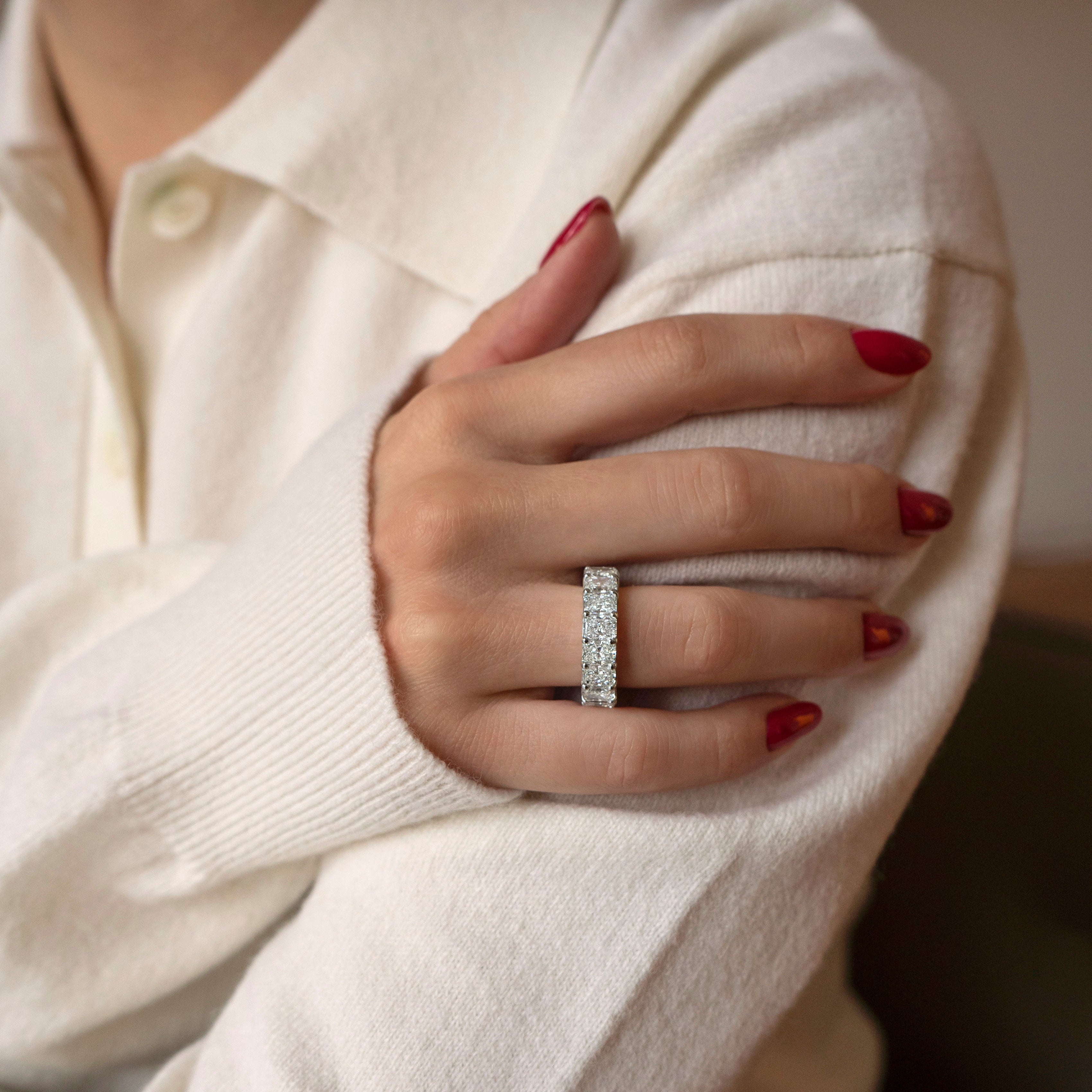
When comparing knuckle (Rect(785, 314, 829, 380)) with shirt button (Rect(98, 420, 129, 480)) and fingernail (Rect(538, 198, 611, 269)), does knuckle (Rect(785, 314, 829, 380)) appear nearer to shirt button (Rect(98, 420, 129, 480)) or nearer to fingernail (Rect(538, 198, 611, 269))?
fingernail (Rect(538, 198, 611, 269))

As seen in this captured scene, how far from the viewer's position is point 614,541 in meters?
0.46

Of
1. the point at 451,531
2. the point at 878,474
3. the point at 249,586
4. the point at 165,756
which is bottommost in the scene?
the point at 165,756

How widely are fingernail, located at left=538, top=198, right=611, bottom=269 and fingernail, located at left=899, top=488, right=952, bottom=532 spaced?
27cm

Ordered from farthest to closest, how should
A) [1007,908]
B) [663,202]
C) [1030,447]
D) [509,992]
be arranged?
[1030,447]
[1007,908]
[663,202]
[509,992]

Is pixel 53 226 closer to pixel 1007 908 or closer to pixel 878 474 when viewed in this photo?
pixel 878 474

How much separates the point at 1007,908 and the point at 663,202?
2.54ft

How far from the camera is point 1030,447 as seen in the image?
165 centimetres

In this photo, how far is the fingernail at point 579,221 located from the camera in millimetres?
521

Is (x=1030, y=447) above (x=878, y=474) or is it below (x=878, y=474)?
below

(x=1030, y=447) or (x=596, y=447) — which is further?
(x=1030, y=447)

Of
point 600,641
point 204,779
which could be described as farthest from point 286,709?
point 600,641

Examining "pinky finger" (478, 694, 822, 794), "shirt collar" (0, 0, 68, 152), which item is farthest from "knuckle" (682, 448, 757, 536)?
"shirt collar" (0, 0, 68, 152)

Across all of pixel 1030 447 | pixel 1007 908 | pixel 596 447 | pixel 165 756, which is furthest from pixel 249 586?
pixel 1030 447

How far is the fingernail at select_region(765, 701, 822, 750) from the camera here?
1.55 feet
